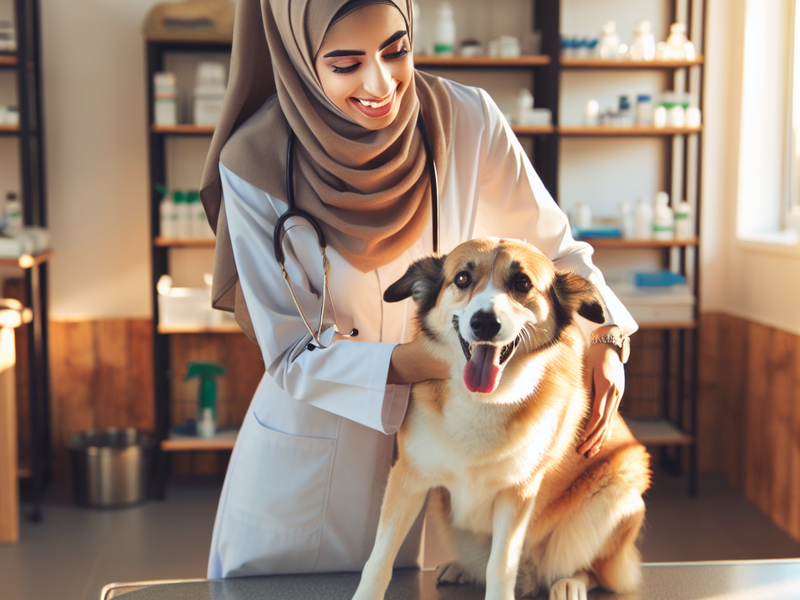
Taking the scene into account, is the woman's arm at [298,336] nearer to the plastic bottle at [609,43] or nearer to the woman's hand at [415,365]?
the woman's hand at [415,365]

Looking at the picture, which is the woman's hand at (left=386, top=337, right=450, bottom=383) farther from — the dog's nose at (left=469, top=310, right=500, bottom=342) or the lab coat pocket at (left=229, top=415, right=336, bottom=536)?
the lab coat pocket at (left=229, top=415, right=336, bottom=536)

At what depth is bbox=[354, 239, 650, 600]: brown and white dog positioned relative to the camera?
0.86 metres

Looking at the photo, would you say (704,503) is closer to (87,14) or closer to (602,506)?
(602,506)

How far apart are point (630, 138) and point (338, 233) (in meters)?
3.36

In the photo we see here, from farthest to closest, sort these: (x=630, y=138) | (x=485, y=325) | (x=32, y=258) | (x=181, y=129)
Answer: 1. (x=630, y=138)
2. (x=181, y=129)
3. (x=32, y=258)
4. (x=485, y=325)

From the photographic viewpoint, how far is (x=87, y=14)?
3.77 metres

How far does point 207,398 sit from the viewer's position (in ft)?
12.2

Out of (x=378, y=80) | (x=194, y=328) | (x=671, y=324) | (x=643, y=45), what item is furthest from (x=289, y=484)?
(x=643, y=45)

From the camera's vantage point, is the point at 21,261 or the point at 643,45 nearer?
the point at 21,261

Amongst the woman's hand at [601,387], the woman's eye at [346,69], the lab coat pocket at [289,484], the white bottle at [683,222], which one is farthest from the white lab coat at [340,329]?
the white bottle at [683,222]

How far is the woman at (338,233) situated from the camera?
0.96 meters

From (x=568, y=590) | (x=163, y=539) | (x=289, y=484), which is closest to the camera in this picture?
(x=568, y=590)

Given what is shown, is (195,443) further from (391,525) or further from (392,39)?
(392,39)

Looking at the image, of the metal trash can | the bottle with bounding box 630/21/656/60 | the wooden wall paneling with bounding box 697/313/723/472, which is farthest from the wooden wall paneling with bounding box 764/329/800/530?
the metal trash can
